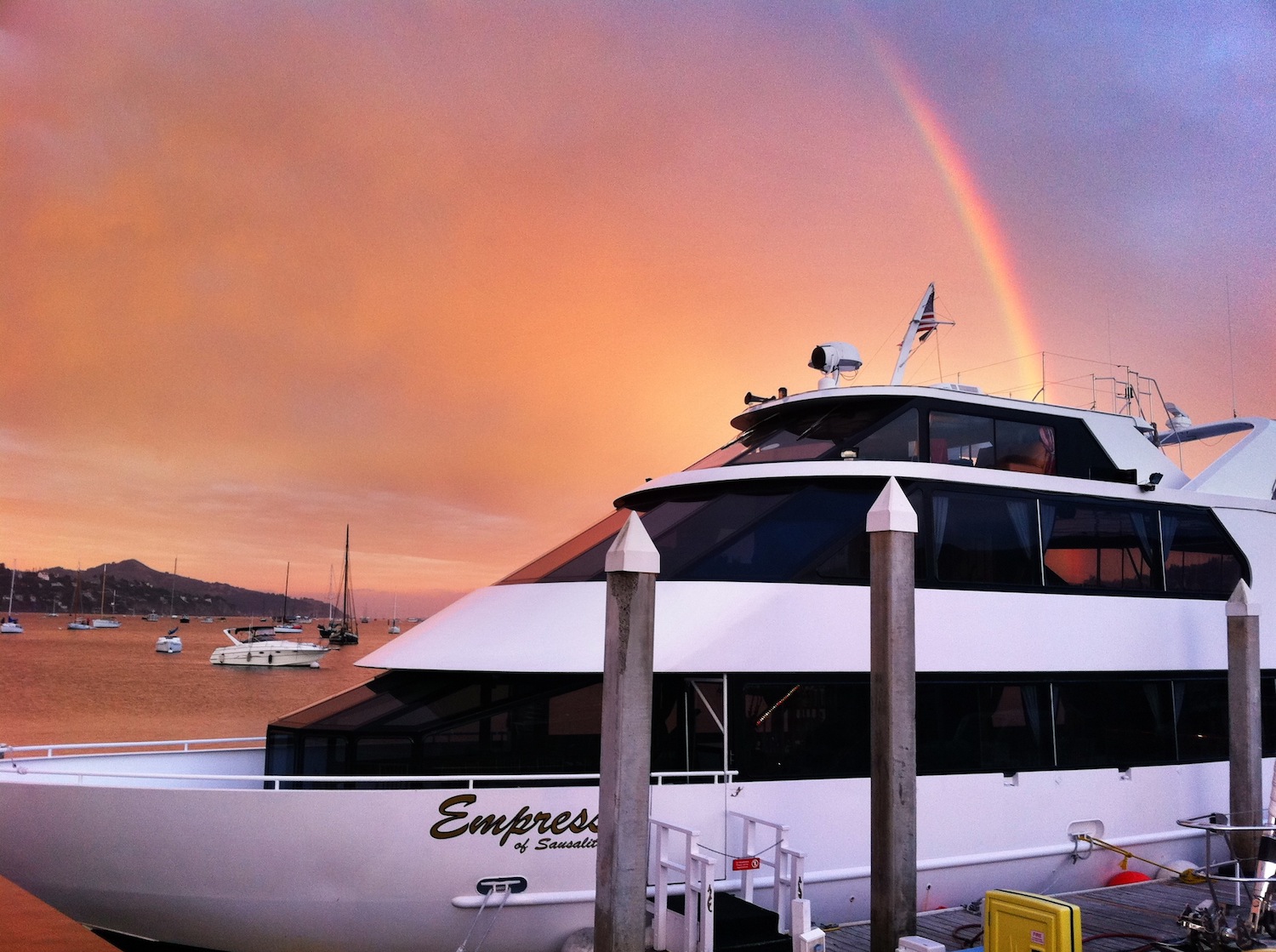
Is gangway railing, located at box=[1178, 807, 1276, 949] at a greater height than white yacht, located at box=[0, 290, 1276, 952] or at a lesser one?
lesser

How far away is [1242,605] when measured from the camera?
372 inches

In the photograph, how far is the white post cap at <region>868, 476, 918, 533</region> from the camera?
665cm

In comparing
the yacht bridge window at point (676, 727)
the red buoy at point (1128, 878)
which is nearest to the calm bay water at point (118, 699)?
the yacht bridge window at point (676, 727)

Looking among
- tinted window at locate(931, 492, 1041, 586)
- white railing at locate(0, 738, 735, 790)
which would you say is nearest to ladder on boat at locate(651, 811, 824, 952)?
white railing at locate(0, 738, 735, 790)

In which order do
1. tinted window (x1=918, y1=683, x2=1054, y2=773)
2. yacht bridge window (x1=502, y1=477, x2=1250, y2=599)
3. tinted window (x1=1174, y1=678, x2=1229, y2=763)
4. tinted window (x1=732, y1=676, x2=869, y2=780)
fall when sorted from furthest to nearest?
tinted window (x1=1174, y1=678, x2=1229, y2=763), tinted window (x1=918, y1=683, x2=1054, y2=773), yacht bridge window (x1=502, y1=477, x2=1250, y2=599), tinted window (x1=732, y1=676, x2=869, y2=780)

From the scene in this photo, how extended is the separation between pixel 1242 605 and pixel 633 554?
6830mm

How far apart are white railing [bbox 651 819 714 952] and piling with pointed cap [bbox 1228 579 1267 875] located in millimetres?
5760

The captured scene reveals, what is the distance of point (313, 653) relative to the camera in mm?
77250

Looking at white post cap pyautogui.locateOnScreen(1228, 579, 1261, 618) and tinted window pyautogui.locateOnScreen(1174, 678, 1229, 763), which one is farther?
tinted window pyautogui.locateOnScreen(1174, 678, 1229, 763)

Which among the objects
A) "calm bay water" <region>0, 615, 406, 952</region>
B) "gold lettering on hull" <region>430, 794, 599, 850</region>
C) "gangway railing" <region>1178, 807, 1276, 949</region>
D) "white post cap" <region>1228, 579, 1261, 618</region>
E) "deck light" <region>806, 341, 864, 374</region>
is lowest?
"calm bay water" <region>0, 615, 406, 952</region>

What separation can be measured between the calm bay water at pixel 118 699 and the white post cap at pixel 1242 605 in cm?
1017

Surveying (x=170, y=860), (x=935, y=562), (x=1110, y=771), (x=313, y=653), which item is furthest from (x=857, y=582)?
(x=313, y=653)

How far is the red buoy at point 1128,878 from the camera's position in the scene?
945 cm

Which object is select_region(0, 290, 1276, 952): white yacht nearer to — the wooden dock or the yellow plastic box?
the wooden dock
